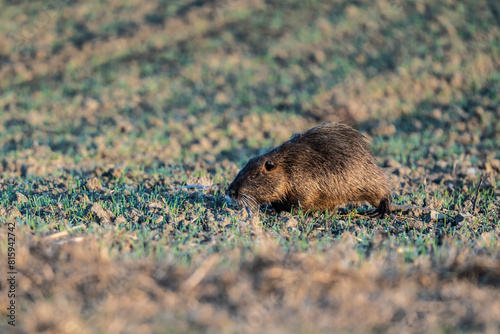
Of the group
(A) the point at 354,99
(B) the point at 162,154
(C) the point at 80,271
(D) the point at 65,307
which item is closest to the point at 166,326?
(D) the point at 65,307

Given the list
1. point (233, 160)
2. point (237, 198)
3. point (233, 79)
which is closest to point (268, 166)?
point (237, 198)

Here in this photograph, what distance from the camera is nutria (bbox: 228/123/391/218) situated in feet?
19.1

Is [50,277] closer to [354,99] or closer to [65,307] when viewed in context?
[65,307]

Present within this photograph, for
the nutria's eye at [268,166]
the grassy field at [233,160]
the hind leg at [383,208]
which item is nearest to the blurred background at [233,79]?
the grassy field at [233,160]

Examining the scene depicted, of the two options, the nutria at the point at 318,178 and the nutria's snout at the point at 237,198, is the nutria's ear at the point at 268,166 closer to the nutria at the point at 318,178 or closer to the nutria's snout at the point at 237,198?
the nutria at the point at 318,178

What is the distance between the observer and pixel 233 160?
30.6ft

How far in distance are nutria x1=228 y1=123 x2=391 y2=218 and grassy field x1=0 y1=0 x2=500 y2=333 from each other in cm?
20

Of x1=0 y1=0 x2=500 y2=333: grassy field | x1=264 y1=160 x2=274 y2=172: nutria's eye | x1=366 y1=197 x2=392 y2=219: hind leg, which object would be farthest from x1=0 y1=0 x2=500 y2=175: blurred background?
x1=366 y1=197 x2=392 y2=219: hind leg

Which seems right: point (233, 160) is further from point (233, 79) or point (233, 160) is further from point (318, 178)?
point (233, 79)

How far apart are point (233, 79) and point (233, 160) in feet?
16.0

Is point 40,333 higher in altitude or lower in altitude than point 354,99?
higher

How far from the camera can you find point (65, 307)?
3.13m

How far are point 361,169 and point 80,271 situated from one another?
3.33 m

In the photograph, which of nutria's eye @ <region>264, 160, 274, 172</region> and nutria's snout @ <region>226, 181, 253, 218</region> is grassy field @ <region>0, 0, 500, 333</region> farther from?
nutria's eye @ <region>264, 160, 274, 172</region>
